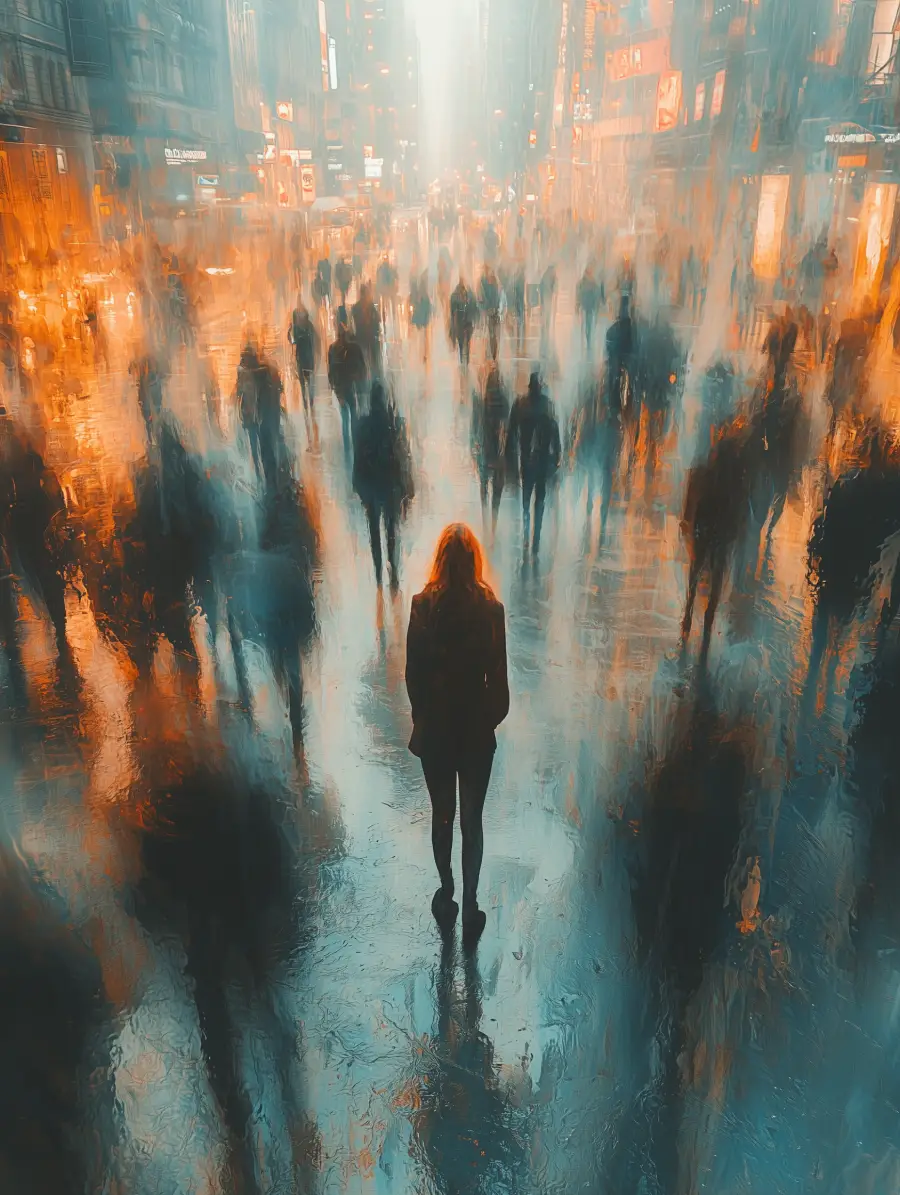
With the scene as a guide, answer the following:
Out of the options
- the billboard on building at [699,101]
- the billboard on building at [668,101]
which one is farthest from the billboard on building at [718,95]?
the billboard on building at [668,101]

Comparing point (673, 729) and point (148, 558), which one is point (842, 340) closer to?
point (673, 729)

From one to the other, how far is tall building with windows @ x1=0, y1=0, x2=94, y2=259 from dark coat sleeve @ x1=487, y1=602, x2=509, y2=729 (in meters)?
15.6

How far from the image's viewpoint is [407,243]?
25.3m

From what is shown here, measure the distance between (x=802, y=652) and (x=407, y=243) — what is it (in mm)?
23105

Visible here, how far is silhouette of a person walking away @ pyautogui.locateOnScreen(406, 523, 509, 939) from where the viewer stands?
2766 millimetres

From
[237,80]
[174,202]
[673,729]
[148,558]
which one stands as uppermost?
[237,80]

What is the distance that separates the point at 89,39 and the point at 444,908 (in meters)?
18.4

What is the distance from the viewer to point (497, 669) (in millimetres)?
2871

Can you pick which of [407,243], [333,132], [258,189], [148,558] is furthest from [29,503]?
[333,132]

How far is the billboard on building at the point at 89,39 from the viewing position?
1510 centimetres

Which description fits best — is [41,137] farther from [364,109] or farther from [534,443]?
[364,109]

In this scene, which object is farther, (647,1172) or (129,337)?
(129,337)

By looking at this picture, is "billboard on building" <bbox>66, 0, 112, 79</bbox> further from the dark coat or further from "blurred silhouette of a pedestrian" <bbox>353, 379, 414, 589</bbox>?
the dark coat

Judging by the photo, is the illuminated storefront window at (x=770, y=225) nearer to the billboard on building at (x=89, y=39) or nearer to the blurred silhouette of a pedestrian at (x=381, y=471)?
the billboard on building at (x=89, y=39)
